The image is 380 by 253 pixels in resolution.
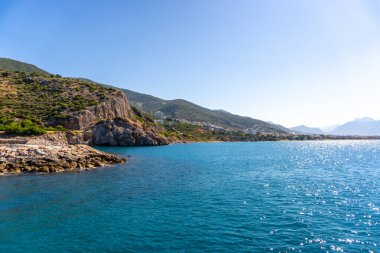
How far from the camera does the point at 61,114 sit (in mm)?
Answer: 106625

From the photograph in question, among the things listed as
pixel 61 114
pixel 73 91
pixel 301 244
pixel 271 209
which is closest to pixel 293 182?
pixel 271 209

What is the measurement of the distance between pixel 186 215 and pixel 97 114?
110 meters

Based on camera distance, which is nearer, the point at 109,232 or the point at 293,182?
the point at 109,232

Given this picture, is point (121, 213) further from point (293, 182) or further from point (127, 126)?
point (127, 126)

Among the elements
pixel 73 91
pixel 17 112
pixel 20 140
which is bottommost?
pixel 20 140

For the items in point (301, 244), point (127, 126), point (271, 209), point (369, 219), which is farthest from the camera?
point (127, 126)

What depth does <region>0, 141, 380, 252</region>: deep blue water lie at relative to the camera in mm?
19547

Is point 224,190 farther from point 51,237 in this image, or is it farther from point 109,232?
point 51,237

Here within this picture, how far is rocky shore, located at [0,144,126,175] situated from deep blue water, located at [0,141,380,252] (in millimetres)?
5724

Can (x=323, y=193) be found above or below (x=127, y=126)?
below

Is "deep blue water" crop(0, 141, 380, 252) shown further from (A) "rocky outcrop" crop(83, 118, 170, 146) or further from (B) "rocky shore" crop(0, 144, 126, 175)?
(A) "rocky outcrop" crop(83, 118, 170, 146)

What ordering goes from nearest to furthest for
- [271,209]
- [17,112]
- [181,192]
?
[271,209], [181,192], [17,112]

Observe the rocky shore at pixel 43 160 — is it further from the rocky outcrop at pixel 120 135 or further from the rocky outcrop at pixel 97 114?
the rocky outcrop at pixel 120 135

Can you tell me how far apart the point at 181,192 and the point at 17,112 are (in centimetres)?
8867
